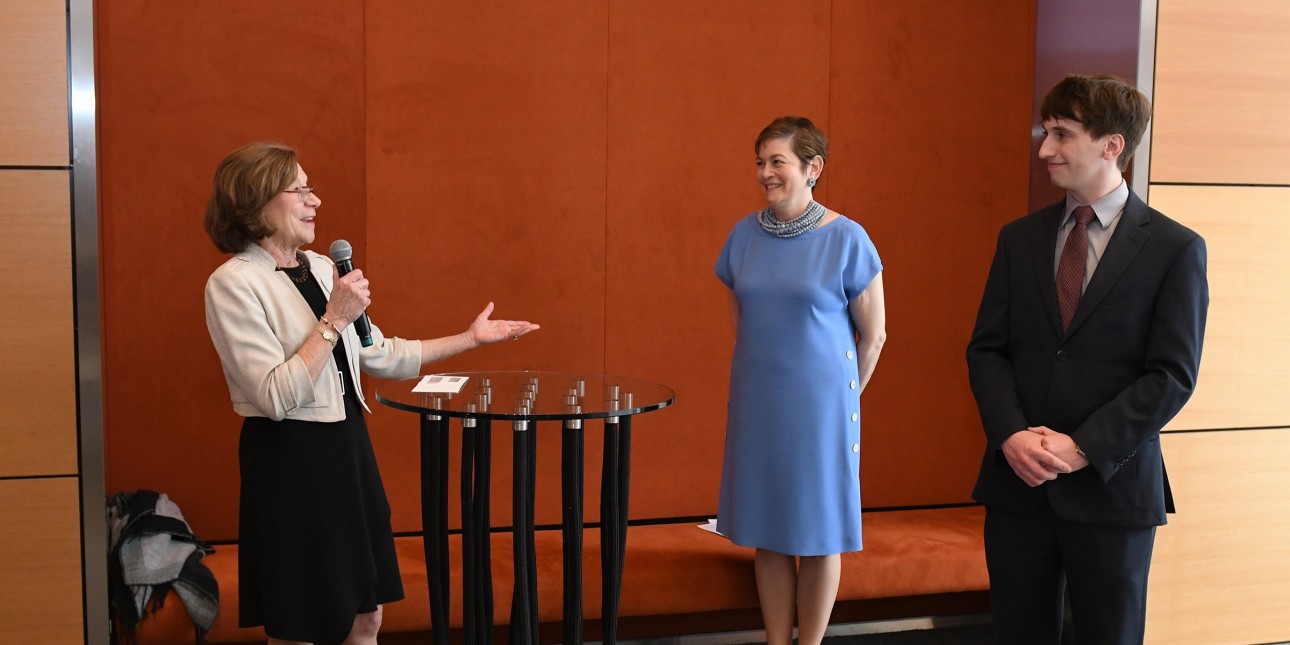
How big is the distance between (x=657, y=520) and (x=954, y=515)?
1354 millimetres

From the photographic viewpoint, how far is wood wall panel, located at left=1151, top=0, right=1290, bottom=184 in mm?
3980

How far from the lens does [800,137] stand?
3.53m

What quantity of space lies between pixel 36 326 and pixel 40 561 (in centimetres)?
73

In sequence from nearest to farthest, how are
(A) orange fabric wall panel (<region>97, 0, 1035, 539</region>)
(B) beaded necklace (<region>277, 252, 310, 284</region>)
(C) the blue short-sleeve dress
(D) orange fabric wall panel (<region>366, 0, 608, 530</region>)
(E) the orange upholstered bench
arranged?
(B) beaded necklace (<region>277, 252, 310, 284</region>) → (C) the blue short-sleeve dress → (E) the orange upholstered bench → (A) orange fabric wall panel (<region>97, 0, 1035, 539</region>) → (D) orange fabric wall panel (<region>366, 0, 608, 530</region>)

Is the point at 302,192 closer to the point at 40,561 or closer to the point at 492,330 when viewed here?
the point at 492,330

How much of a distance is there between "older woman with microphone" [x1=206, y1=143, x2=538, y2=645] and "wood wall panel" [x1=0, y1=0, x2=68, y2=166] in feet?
3.17

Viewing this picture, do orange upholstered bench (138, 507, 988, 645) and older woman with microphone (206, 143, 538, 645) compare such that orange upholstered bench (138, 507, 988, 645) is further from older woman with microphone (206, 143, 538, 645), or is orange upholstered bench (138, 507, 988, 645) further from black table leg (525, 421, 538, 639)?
older woman with microphone (206, 143, 538, 645)

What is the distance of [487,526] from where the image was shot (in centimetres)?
298

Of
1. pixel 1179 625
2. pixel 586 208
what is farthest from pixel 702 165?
pixel 1179 625

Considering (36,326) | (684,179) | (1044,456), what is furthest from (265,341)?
(684,179)

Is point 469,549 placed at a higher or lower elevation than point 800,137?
lower

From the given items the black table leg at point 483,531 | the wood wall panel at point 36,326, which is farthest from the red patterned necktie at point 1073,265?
the wood wall panel at point 36,326

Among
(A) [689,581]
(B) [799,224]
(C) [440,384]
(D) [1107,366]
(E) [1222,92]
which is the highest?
(E) [1222,92]

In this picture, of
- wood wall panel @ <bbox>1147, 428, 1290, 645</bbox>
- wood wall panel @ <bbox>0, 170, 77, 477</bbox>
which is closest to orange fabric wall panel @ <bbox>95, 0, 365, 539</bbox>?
wood wall panel @ <bbox>0, 170, 77, 477</bbox>
